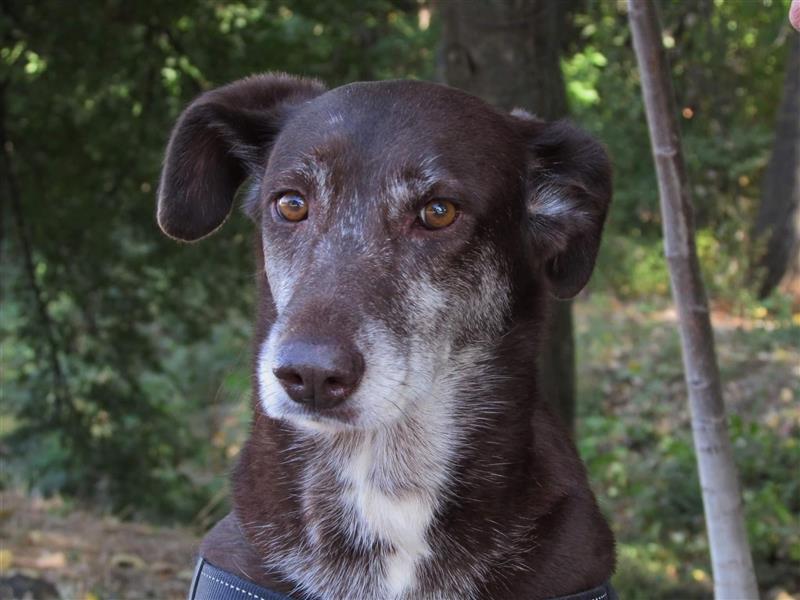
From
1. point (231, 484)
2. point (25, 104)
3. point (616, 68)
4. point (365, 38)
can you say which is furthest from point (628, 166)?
point (231, 484)

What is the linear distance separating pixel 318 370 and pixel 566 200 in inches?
44.6

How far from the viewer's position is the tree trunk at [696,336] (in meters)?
3.93

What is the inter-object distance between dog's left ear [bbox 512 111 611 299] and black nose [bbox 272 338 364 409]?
918 millimetres

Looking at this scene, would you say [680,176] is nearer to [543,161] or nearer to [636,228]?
[543,161]

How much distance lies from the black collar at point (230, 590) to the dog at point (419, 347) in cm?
4

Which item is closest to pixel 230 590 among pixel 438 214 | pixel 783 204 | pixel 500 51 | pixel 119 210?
pixel 438 214

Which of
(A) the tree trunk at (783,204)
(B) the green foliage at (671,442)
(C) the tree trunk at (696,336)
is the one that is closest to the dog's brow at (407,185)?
(C) the tree trunk at (696,336)

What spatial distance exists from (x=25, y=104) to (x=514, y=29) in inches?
125

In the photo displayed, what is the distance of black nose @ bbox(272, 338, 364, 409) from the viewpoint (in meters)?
2.72

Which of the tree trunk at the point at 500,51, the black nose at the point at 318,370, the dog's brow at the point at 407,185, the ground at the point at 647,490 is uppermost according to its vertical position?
the tree trunk at the point at 500,51

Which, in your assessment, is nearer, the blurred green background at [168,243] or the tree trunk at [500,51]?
the tree trunk at [500,51]

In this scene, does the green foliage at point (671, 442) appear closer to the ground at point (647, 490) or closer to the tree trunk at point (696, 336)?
the ground at point (647, 490)

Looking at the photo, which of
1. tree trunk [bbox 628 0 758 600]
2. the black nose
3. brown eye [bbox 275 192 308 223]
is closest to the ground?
tree trunk [bbox 628 0 758 600]

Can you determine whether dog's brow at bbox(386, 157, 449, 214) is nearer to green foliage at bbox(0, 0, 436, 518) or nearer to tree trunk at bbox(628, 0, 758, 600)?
tree trunk at bbox(628, 0, 758, 600)
